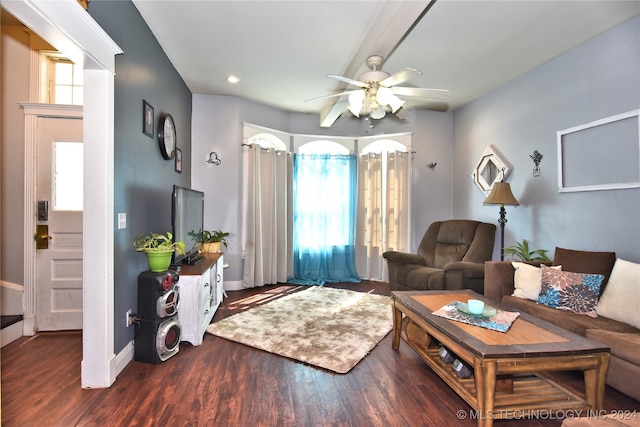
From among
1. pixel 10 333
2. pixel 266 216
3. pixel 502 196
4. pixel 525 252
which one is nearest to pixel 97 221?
pixel 10 333

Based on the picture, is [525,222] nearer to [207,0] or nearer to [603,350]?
[603,350]

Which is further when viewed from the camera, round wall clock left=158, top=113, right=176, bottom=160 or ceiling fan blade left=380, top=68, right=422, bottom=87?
round wall clock left=158, top=113, right=176, bottom=160

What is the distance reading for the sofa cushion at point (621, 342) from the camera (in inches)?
71.8

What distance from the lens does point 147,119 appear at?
2.73 m

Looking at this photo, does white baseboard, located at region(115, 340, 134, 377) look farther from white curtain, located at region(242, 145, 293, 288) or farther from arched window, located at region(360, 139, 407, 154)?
arched window, located at region(360, 139, 407, 154)

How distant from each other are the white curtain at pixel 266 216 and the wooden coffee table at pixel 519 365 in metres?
2.99

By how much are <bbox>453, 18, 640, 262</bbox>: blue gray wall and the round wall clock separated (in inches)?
151

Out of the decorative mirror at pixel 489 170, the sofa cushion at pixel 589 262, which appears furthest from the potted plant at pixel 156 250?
the decorative mirror at pixel 489 170

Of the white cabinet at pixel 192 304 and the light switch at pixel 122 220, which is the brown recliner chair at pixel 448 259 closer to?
the white cabinet at pixel 192 304

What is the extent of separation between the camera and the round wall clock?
304cm

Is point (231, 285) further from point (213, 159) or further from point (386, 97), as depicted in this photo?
point (386, 97)

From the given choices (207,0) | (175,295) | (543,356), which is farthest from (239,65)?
(543,356)

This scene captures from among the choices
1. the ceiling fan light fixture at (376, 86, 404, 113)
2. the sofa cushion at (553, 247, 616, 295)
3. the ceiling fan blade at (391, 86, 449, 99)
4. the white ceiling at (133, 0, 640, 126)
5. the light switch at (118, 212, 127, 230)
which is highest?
the white ceiling at (133, 0, 640, 126)

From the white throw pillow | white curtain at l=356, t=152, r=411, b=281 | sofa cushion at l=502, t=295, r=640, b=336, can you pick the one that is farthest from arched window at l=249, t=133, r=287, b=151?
sofa cushion at l=502, t=295, r=640, b=336
